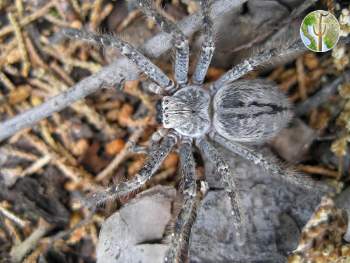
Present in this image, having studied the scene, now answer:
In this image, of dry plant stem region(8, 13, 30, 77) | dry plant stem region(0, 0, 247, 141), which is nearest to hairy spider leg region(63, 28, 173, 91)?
dry plant stem region(0, 0, 247, 141)

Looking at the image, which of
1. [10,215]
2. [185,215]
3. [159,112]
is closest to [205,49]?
[159,112]

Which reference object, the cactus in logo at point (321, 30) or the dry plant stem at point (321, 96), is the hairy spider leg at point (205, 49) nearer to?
the cactus in logo at point (321, 30)

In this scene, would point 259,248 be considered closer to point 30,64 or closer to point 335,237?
point 335,237

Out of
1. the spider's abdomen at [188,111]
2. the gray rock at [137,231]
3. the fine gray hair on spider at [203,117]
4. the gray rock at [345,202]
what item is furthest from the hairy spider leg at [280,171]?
the gray rock at [137,231]

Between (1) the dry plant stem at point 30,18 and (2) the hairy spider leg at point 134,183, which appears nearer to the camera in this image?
(2) the hairy spider leg at point 134,183

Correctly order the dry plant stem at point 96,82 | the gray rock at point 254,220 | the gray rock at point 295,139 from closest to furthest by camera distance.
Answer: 1. the gray rock at point 254,220
2. the dry plant stem at point 96,82
3. the gray rock at point 295,139

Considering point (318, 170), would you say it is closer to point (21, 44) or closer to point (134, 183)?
point (134, 183)

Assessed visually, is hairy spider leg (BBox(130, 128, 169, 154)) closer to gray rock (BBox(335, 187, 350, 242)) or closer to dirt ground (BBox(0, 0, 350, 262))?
dirt ground (BBox(0, 0, 350, 262))
